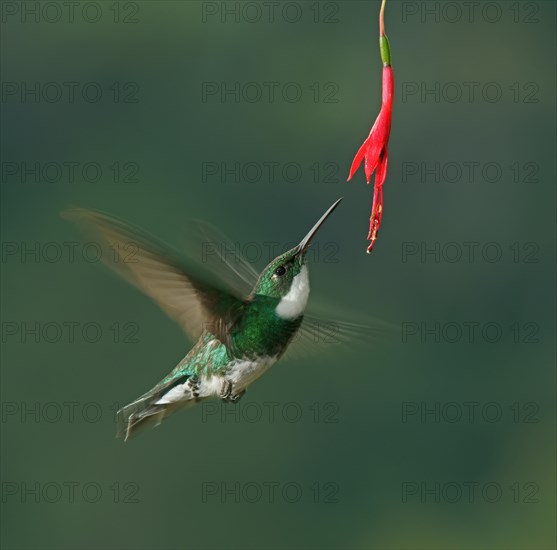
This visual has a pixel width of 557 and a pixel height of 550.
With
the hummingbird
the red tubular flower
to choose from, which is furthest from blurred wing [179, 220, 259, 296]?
the red tubular flower

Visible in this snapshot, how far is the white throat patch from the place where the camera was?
0.94 metres

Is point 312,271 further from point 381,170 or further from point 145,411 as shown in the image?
point 381,170

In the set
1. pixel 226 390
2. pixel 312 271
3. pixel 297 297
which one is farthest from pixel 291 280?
pixel 312 271

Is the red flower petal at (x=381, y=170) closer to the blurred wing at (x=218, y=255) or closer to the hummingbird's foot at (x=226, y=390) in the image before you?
the blurred wing at (x=218, y=255)

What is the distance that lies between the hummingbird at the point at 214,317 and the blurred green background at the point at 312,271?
2592 millimetres

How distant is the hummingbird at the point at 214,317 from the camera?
864 millimetres

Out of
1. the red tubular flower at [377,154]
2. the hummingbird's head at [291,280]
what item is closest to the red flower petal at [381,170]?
the red tubular flower at [377,154]

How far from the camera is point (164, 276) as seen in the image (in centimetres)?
88

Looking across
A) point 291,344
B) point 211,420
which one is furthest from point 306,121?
point 291,344

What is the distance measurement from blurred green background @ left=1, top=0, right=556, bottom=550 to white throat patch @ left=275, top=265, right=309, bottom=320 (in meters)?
2.69

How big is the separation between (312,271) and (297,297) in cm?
334

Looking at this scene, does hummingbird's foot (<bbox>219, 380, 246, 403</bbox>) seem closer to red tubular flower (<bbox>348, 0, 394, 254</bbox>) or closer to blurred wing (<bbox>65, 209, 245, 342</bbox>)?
blurred wing (<bbox>65, 209, 245, 342</bbox>)

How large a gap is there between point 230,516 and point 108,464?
1.64 ft

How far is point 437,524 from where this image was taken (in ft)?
16.1
